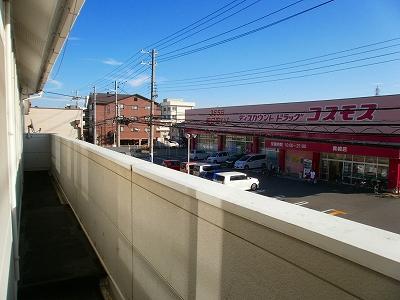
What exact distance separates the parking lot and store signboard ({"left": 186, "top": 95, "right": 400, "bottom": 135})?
3651mm

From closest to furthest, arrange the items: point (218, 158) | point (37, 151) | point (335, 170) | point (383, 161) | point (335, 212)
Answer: point (37, 151) < point (335, 212) < point (383, 161) < point (335, 170) < point (218, 158)

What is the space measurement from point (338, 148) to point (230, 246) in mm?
22397

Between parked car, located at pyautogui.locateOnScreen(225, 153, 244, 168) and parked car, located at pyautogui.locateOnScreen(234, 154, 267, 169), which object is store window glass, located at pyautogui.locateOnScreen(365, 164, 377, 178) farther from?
parked car, located at pyautogui.locateOnScreen(225, 153, 244, 168)

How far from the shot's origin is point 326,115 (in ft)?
76.7

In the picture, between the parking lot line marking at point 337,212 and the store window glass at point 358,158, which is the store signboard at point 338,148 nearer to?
the store window glass at point 358,158

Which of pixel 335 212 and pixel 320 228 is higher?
pixel 320 228

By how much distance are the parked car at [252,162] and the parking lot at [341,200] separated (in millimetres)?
4263

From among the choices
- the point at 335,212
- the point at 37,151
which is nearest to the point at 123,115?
the point at 37,151

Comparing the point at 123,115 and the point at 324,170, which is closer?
the point at 324,170

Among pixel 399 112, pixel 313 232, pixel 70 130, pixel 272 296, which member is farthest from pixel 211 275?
pixel 70 130

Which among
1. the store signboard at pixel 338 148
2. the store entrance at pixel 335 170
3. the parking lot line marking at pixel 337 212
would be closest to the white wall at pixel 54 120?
the store signboard at pixel 338 148

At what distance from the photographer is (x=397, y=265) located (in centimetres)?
109

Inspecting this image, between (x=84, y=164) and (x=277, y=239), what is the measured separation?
5.16 m

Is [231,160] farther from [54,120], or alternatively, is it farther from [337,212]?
[337,212]
